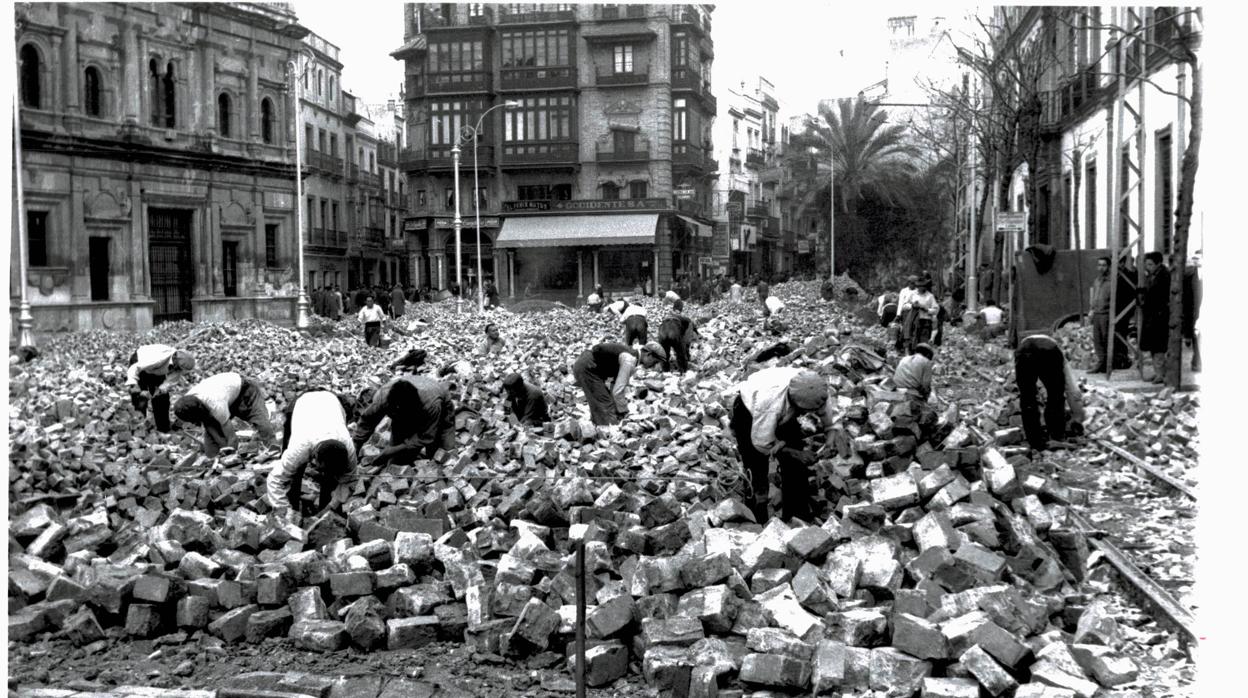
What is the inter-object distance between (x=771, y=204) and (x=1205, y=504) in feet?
10.7

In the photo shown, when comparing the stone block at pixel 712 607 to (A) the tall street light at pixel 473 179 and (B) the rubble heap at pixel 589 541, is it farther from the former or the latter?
(A) the tall street light at pixel 473 179

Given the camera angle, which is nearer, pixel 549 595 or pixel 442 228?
pixel 549 595

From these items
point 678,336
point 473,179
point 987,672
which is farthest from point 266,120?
point 987,672

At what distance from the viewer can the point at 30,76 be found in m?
5.83

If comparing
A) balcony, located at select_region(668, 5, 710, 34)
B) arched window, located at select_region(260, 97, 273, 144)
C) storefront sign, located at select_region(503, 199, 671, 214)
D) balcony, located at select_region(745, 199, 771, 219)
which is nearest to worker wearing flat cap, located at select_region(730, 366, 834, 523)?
balcony, located at select_region(745, 199, 771, 219)

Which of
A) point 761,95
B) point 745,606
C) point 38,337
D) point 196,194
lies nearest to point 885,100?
point 761,95

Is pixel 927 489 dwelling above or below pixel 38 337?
below

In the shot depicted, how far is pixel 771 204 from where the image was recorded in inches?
290

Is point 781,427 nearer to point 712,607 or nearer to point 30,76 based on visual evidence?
point 712,607

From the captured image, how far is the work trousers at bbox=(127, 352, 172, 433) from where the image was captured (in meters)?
6.96

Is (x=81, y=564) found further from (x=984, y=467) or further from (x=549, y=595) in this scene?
(x=984, y=467)

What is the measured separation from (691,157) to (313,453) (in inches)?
123

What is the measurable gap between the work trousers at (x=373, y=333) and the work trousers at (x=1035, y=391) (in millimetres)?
5435

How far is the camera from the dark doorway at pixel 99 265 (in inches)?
248
